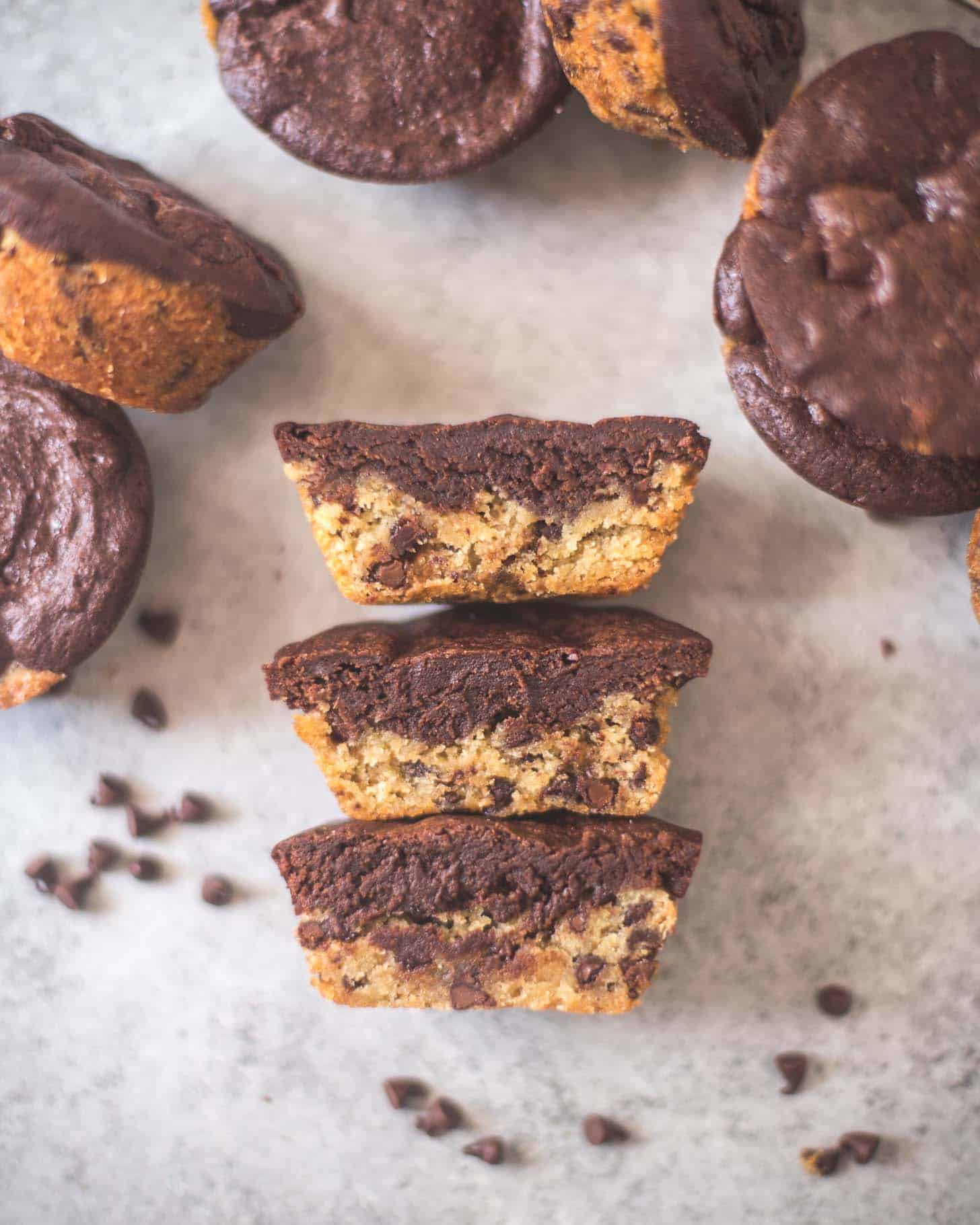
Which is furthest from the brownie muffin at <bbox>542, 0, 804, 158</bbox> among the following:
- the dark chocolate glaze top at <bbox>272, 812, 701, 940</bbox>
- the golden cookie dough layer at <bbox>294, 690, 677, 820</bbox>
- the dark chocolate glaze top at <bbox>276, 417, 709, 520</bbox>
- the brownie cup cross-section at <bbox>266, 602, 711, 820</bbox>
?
the dark chocolate glaze top at <bbox>272, 812, 701, 940</bbox>

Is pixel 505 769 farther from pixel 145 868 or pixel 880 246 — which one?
pixel 880 246

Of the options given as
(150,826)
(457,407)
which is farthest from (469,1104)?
(457,407)

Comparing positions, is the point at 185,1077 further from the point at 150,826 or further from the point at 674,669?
the point at 674,669

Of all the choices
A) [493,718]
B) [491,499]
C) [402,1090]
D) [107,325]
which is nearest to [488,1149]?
[402,1090]

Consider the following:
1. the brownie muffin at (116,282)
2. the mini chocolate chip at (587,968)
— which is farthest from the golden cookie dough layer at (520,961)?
the brownie muffin at (116,282)

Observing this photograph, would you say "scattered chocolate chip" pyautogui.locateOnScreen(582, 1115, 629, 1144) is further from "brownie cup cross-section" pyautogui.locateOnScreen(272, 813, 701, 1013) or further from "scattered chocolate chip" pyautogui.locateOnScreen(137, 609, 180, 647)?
"scattered chocolate chip" pyautogui.locateOnScreen(137, 609, 180, 647)

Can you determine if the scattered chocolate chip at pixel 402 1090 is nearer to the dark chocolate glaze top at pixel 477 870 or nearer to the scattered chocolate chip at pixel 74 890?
the dark chocolate glaze top at pixel 477 870
